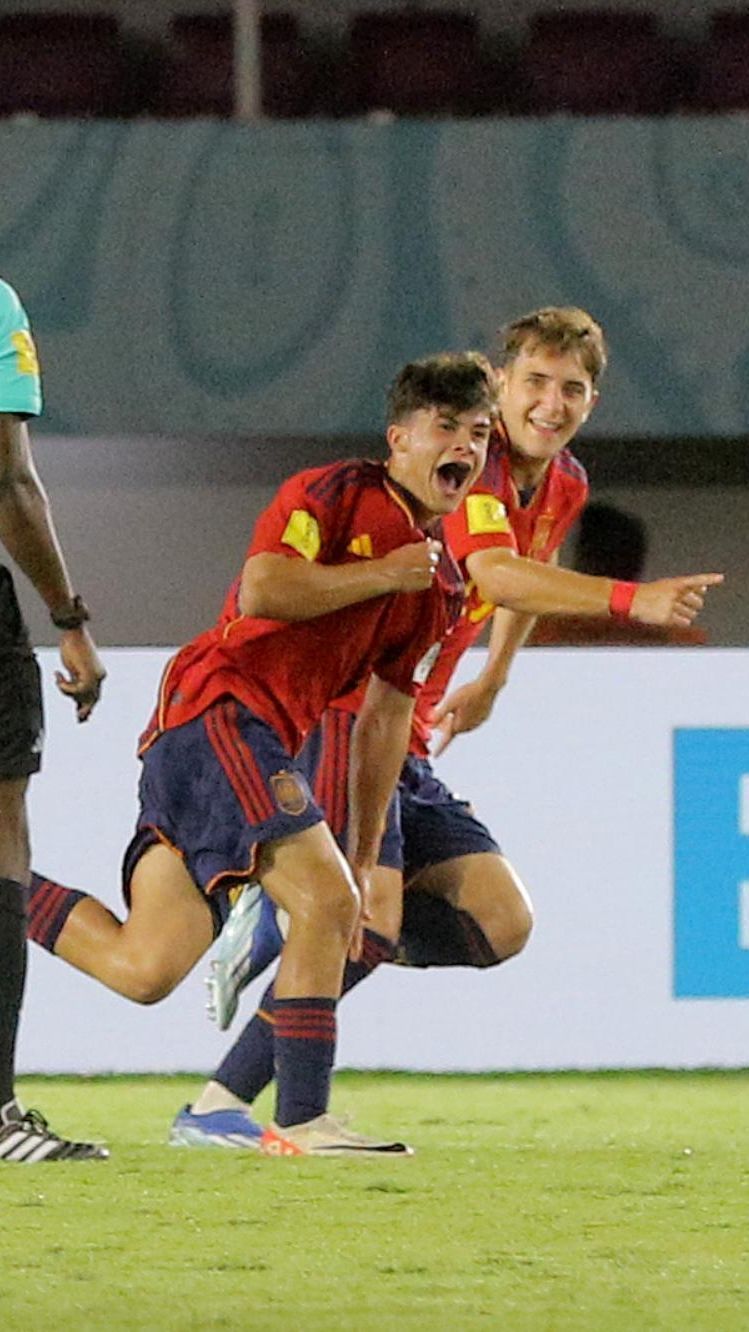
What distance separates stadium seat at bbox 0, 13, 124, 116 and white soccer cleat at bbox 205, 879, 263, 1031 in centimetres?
646

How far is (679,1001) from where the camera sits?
746 cm

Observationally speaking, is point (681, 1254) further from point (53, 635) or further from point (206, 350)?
point (53, 635)

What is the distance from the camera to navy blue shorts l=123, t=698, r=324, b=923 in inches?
186

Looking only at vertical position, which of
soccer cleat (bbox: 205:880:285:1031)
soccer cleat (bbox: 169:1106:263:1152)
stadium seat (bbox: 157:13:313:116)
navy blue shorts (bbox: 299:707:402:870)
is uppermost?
stadium seat (bbox: 157:13:313:116)

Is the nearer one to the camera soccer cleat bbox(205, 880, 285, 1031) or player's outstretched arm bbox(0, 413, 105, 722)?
player's outstretched arm bbox(0, 413, 105, 722)

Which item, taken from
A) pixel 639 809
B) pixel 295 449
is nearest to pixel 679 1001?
pixel 639 809

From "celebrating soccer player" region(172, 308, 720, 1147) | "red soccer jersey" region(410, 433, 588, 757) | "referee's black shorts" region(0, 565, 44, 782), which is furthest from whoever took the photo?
"red soccer jersey" region(410, 433, 588, 757)

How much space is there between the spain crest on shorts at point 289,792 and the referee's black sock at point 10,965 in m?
0.47

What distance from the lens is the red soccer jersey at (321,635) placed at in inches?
188

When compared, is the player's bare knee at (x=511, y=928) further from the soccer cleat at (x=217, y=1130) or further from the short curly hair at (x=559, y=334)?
the short curly hair at (x=559, y=334)

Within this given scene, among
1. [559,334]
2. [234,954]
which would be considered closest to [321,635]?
[234,954]

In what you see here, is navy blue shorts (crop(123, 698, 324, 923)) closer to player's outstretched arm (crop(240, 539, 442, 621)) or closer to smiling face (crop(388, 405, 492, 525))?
player's outstretched arm (crop(240, 539, 442, 621))

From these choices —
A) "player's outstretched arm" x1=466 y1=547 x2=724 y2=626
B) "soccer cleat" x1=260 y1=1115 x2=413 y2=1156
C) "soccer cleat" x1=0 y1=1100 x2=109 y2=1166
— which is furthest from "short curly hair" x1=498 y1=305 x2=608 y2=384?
"soccer cleat" x1=0 y1=1100 x2=109 y2=1166

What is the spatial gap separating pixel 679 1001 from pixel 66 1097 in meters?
1.65
